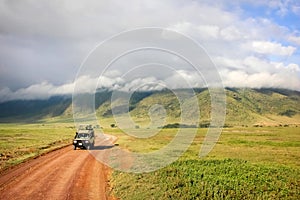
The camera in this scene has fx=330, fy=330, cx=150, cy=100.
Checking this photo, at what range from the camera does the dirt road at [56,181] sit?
2261 centimetres

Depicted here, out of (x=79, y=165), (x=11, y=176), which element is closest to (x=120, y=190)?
(x=11, y=176)

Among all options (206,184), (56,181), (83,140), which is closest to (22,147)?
(83,140)

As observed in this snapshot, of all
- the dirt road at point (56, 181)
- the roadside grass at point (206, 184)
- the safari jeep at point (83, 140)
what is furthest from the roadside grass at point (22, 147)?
the roadside grass at point (206, 184)

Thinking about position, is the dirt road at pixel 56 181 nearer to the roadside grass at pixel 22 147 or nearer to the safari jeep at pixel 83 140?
the roadside grass at pixel 22 147

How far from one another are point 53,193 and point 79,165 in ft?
47.0

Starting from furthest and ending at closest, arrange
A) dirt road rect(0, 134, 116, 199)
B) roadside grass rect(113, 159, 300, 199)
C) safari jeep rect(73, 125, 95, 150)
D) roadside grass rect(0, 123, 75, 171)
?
safari jeep rect(73, 125, 95, 150) < roadside grass rect(0, 123, 75, 171) < dirt road rect(0, 134, 116, 199) < roadside grass rect(113, 159, 300, 199)

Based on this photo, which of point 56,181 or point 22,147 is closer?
point 56,181

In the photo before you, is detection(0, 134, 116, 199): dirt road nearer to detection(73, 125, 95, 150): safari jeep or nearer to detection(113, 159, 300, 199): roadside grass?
detection(113, 159, 300, 199): roadside grass

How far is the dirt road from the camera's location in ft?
74.2

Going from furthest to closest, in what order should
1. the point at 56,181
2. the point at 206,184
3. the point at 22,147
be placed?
the point at 22,147
the point at 56,181
the point at 206,184

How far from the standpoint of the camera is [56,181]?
1073 inches

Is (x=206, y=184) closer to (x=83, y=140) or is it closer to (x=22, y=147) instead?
(x=83, y=140)

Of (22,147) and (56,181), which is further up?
(22,147)

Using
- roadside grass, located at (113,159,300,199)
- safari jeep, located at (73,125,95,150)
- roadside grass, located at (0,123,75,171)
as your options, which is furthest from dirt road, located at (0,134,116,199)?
safari jeep, located at (73,125,95,150)
